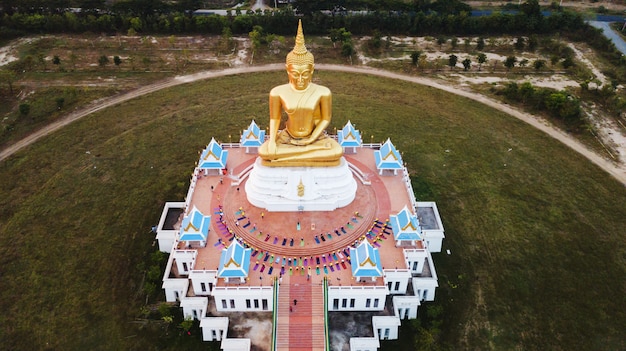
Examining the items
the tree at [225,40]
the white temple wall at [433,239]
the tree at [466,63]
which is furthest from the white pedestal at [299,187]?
the tree at [225,40]

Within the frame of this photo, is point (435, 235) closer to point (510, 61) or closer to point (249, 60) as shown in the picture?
point (510, 61)

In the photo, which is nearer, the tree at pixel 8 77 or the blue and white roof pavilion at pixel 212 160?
the blue and white roof pavilion at pixel 212 160

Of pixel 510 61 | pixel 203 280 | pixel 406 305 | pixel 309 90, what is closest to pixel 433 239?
pixel 406 305

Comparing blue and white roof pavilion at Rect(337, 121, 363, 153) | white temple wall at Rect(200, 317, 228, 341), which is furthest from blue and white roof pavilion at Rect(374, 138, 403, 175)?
white temple wall at Rect(200, 317, 228, 341)

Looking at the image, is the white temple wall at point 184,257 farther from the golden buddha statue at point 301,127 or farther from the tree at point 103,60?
the tree at point 103,60

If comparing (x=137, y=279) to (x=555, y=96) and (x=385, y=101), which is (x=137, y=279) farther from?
(x=555, y=96)

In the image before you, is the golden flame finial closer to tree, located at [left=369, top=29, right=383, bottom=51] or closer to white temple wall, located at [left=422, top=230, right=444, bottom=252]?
white temple wall, located at [left=422, top=230, right=444, bottom=252]
